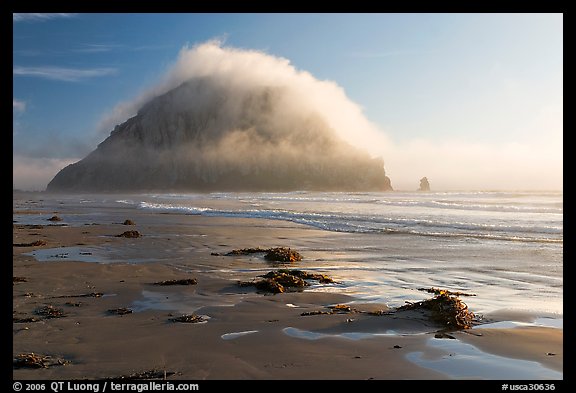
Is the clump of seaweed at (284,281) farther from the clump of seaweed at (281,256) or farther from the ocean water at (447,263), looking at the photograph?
the clump of seaweed at (281,256)

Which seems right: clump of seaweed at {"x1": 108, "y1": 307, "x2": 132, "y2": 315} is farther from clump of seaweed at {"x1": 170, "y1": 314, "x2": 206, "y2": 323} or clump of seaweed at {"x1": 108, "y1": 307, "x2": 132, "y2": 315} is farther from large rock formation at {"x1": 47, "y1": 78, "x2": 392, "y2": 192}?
large rock formation at {"x1": 47, "y1": 78, "x2": 392, "y2": 192}

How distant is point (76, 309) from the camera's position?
238 inches

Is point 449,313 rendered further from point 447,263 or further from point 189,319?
point 447,263

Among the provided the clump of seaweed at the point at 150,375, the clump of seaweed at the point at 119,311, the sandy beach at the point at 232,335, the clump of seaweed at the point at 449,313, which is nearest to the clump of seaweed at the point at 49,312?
the sandy beach at the point at 232,335

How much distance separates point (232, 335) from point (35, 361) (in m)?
1.93

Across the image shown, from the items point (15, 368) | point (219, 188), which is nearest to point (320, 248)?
point (15, 368)

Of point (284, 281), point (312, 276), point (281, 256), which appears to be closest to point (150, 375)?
point (284, 281)

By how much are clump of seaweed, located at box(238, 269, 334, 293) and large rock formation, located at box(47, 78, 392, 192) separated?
551 feet

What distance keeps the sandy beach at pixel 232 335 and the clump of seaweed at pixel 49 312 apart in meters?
0.05

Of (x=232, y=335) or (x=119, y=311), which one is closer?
(x=232, y=335)

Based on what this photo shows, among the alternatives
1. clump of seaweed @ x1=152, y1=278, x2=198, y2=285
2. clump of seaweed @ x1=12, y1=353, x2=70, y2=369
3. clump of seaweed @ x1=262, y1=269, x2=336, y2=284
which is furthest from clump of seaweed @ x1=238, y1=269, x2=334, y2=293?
clump of seaweed @ x1=12, y1=353, x2=70, y2=369

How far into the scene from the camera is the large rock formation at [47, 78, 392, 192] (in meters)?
179

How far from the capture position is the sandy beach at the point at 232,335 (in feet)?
12.9

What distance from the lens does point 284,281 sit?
7754 millimetres
